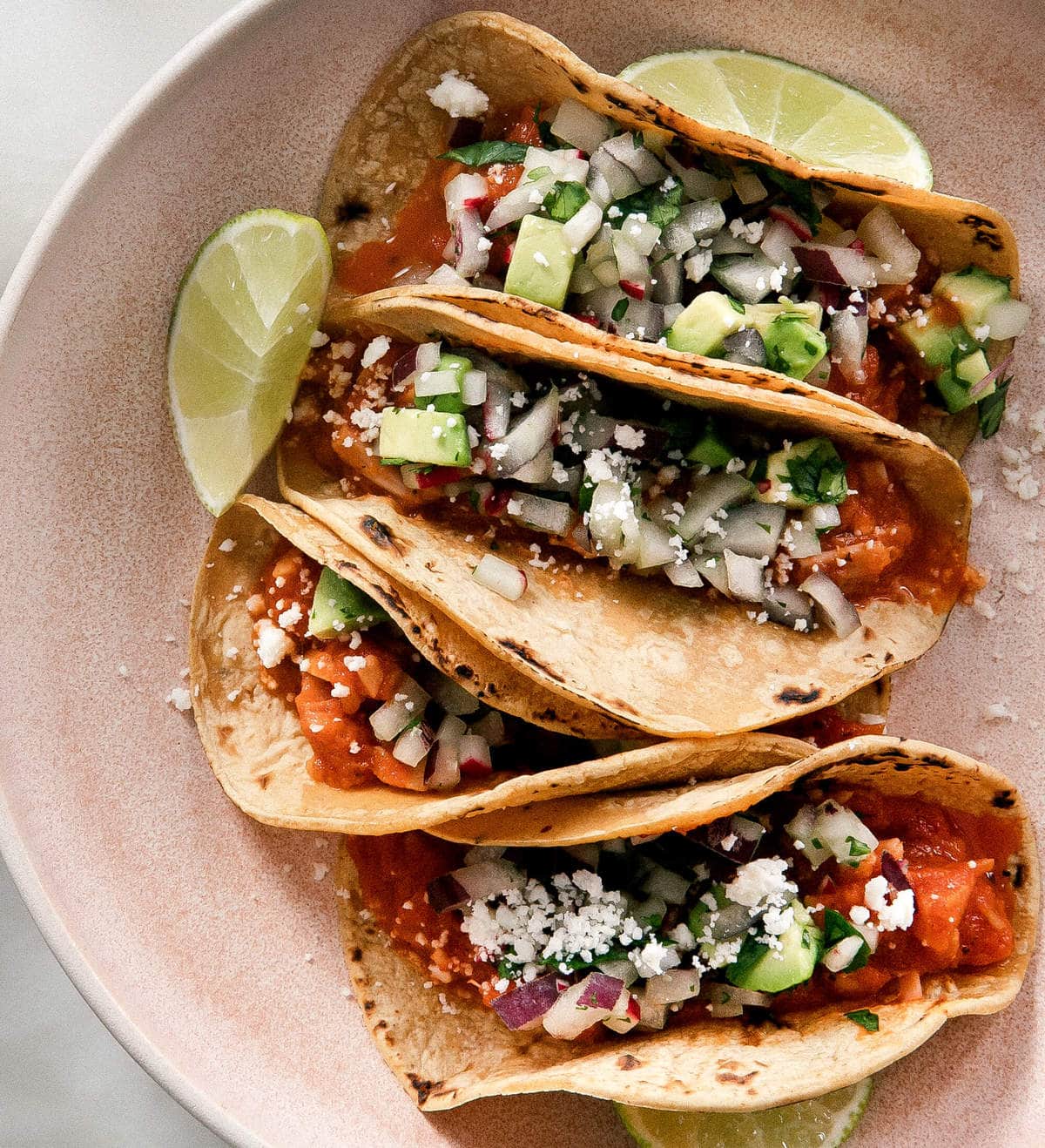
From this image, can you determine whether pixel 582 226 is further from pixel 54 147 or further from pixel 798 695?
pixel 54 147

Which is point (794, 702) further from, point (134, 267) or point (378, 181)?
point (134, 267)

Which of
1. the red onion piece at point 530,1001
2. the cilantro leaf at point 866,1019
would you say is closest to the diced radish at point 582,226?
the red onion piece at point 530,1001

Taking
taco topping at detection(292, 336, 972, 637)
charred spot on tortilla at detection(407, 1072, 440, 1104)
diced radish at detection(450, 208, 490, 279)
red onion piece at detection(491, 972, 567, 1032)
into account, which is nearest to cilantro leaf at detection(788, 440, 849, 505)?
taco topping at detection(292, 336, 972, 637)

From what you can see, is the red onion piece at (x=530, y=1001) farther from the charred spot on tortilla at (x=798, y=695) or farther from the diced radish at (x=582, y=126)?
the diced radish at (x=582, y=126)

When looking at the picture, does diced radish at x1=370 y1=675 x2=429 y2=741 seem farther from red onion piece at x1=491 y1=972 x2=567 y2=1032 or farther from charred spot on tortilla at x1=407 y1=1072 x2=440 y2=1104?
charred spot on tortilla at x1=407 y1=1072 x2=440 y2=1104

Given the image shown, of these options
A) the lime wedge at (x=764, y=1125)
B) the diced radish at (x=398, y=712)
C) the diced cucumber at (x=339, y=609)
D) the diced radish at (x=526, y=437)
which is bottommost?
the lime wedge at (x=764, y=1125)

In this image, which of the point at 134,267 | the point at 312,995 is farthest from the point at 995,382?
the point at 312,995
